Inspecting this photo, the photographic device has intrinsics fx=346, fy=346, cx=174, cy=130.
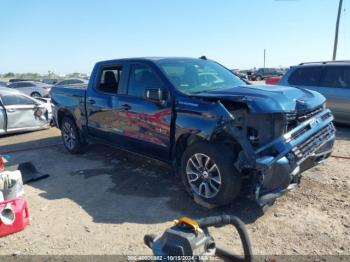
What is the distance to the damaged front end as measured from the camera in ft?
12.2

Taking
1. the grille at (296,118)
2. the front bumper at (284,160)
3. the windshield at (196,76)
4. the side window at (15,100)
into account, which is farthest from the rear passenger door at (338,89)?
the side window at (15,100)

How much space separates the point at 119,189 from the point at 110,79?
2.07m

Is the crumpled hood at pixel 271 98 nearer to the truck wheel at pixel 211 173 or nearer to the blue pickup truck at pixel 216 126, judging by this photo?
the blue pickup truck at pixel 216 126

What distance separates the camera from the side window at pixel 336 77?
8555 mm

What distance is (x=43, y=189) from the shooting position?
5312mm

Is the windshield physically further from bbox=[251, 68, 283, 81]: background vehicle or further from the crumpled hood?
bbox=[251, 68, 283, 81]: background vehicle

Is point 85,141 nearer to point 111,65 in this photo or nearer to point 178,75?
point 111,65

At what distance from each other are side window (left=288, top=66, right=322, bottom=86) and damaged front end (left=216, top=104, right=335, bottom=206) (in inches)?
209

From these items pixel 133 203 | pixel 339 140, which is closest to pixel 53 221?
pixel 133 203

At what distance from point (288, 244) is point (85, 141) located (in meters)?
4.78

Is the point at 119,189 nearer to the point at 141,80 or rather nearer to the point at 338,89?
the point at 141,80

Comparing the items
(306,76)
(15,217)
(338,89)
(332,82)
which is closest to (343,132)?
(338,89)

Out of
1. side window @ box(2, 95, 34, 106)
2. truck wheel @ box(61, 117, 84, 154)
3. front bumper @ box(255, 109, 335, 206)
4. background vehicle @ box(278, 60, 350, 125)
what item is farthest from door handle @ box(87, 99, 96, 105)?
background vehicle @ box(278, 60, 350, 125)

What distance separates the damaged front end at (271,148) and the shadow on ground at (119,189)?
1.62 ft
